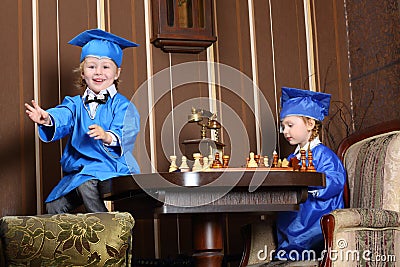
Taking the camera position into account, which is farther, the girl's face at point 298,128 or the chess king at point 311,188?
the girl's face at point 298,128

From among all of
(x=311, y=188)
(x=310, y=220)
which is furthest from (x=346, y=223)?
(x=310, y=220)

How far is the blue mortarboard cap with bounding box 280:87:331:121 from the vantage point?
3689 millimetres

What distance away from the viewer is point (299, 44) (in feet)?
15.3

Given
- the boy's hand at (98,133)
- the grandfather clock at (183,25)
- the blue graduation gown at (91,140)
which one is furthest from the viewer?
the grandfather clock at (183,25)

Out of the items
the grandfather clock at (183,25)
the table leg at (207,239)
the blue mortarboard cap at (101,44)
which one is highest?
the grandfather clock at (183,25)

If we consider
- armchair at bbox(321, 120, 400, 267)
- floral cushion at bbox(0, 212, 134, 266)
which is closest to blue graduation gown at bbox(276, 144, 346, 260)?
armchair at bbox(321, 120, 400, 267)

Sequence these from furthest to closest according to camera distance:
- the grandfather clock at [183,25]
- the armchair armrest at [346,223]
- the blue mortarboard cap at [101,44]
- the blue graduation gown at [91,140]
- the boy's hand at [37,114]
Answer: the grandfather clock at [183,25], the blue mortarboard cap at [101,44], the blue graduation gown at [91,140], the boy's hand at [37,114], the armchair armrest at [346,223]

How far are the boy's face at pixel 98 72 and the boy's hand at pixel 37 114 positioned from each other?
311mm

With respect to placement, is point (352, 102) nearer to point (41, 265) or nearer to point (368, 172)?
point (368, 172)

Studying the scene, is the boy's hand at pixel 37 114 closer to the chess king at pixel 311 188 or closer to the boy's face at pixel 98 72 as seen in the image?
the boy's face at pixel 98 72

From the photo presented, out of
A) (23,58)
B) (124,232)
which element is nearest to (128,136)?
(23,58)

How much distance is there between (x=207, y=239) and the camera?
3.01 meters

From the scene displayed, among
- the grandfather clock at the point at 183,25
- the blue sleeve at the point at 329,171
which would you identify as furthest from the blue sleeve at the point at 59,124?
the blue sleeve at the point at 329,171

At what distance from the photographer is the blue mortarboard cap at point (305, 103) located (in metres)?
3.69
